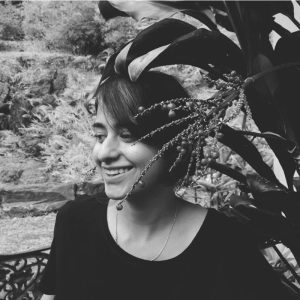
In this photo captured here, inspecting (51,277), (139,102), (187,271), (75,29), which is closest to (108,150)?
(139,102)

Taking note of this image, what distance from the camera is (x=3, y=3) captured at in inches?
450

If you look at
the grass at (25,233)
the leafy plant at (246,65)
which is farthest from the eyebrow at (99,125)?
the grass at (25,233)

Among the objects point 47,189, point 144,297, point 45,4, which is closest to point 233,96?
point 144,297

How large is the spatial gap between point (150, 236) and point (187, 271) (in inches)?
5.8

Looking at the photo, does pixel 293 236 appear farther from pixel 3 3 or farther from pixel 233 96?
pixel 3 3

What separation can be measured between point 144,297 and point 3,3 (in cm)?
1144

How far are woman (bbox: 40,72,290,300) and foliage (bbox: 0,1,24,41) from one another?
9.99m

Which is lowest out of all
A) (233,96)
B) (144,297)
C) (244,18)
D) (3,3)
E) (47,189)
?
(3,3)

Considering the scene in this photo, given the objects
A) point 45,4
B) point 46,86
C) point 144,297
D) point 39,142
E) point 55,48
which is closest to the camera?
point 144,297

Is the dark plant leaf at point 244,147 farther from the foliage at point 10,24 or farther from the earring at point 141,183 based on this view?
the foliage at point 10,24

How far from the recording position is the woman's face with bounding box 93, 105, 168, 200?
1223 mm

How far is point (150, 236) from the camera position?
135 cm

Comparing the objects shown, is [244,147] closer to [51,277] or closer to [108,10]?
[108,10]

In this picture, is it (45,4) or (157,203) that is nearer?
(157,203)
